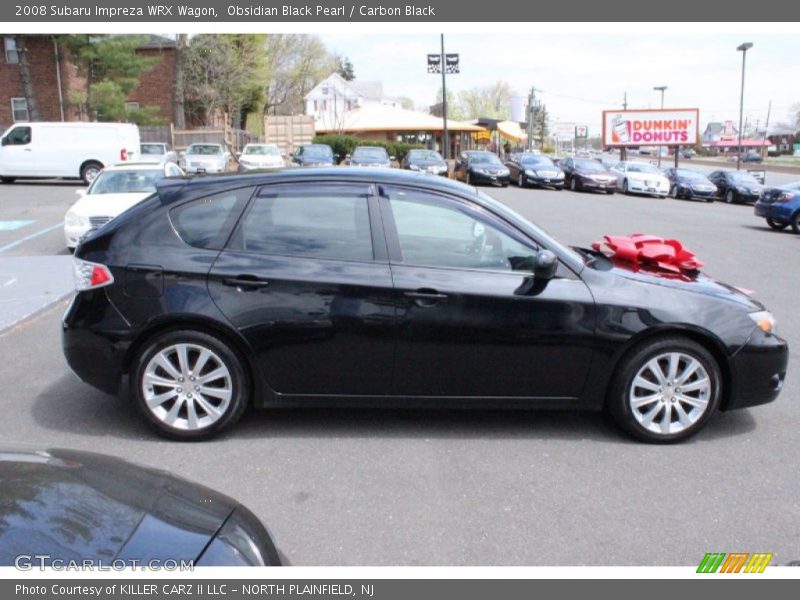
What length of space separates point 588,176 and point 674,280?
27.3m

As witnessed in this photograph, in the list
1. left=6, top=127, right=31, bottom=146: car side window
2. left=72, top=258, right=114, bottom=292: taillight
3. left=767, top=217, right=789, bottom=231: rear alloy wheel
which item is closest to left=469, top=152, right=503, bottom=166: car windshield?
left=767, top=217, right=789, bottom=231: rear alloy wheel

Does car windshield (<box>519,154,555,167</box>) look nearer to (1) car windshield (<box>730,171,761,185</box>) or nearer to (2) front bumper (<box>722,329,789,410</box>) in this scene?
(1) car windshield (<box>730,171,761,185</box>)

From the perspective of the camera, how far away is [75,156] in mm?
26438

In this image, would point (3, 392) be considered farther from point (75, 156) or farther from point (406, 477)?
point (75, 156)

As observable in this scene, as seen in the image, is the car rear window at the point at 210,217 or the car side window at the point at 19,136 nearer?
the car rear window at the point at 210,217

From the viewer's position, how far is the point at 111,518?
231cm

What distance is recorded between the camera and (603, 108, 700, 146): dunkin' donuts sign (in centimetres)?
4322

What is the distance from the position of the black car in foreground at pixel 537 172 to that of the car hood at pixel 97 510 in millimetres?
30113

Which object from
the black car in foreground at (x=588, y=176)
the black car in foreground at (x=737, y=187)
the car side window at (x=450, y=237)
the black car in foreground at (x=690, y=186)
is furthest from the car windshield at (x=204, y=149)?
the car side window at (x=450, y=237)

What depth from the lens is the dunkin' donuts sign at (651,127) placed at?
43.2 metres

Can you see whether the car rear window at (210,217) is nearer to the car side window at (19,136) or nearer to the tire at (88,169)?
the tire at (88,169)

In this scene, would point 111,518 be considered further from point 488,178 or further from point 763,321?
point 488,178

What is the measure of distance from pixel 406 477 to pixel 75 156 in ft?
84.5

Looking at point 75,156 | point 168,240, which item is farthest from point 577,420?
point 75,156
